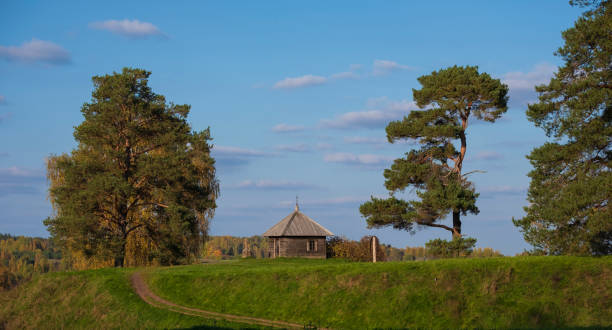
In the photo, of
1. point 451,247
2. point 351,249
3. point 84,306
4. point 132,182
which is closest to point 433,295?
point 451,247

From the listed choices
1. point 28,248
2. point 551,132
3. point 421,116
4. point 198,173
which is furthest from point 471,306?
point 28,248

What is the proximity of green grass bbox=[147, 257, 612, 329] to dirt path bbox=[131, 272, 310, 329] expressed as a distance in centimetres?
58

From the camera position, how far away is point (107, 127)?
45.1 metres

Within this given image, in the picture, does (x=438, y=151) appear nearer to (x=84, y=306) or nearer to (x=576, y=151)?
(x=576, y=151)

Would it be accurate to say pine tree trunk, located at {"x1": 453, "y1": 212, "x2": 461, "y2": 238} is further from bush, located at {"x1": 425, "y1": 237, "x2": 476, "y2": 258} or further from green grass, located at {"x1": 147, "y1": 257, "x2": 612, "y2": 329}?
green grass, located at {"x1": 147, "y1": 257, "x2": 612, "y2": 329}

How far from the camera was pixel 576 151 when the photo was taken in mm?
29094

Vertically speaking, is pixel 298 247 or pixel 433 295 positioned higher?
pixel 298 247

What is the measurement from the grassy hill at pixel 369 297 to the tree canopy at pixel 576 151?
6.45ft

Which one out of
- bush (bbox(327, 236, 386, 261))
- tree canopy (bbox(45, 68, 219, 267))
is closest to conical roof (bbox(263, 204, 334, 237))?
bush (bbox(327, 236, 386, 261))

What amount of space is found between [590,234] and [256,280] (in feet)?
52.9

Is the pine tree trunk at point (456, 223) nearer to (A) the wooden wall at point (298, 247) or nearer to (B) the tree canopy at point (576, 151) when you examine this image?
(B) the tree canopy at point (576, 151)

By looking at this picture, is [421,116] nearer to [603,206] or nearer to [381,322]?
[603,206]

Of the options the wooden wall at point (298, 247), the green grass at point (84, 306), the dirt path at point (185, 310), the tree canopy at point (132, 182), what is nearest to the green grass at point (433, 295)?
the dirt path at point (185, 310)

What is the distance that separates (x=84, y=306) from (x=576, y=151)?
26216 mm
